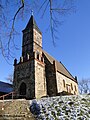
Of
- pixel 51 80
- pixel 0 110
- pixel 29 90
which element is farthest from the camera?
pixel 51 80

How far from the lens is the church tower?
74.6 ft

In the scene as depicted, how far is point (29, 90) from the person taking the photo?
22.6 m

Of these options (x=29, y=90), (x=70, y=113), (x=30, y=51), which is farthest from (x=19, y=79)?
(x=70, y=113)

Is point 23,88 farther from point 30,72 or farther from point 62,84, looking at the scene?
point 62,84

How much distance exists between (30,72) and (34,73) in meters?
0.86

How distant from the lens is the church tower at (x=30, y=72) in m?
22.8

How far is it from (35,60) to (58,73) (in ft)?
17.9

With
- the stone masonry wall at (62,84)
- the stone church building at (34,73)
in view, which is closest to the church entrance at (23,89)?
the stone church building at (34,73)

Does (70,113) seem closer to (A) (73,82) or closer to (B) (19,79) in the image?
(B) (19,79)

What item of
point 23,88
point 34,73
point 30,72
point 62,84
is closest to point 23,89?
point 23,88

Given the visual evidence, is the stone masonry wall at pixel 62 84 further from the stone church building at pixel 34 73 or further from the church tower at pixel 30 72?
the church tower at pixel 30 72

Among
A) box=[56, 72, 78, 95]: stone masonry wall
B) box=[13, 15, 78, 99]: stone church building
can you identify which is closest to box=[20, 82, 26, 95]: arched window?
box=[13, 15, 78, 99]: stone church building

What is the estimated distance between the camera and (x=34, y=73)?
2319cm

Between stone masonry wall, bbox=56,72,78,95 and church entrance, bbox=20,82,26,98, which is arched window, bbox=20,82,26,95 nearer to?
church entrance, bbox=20,82,26,98
